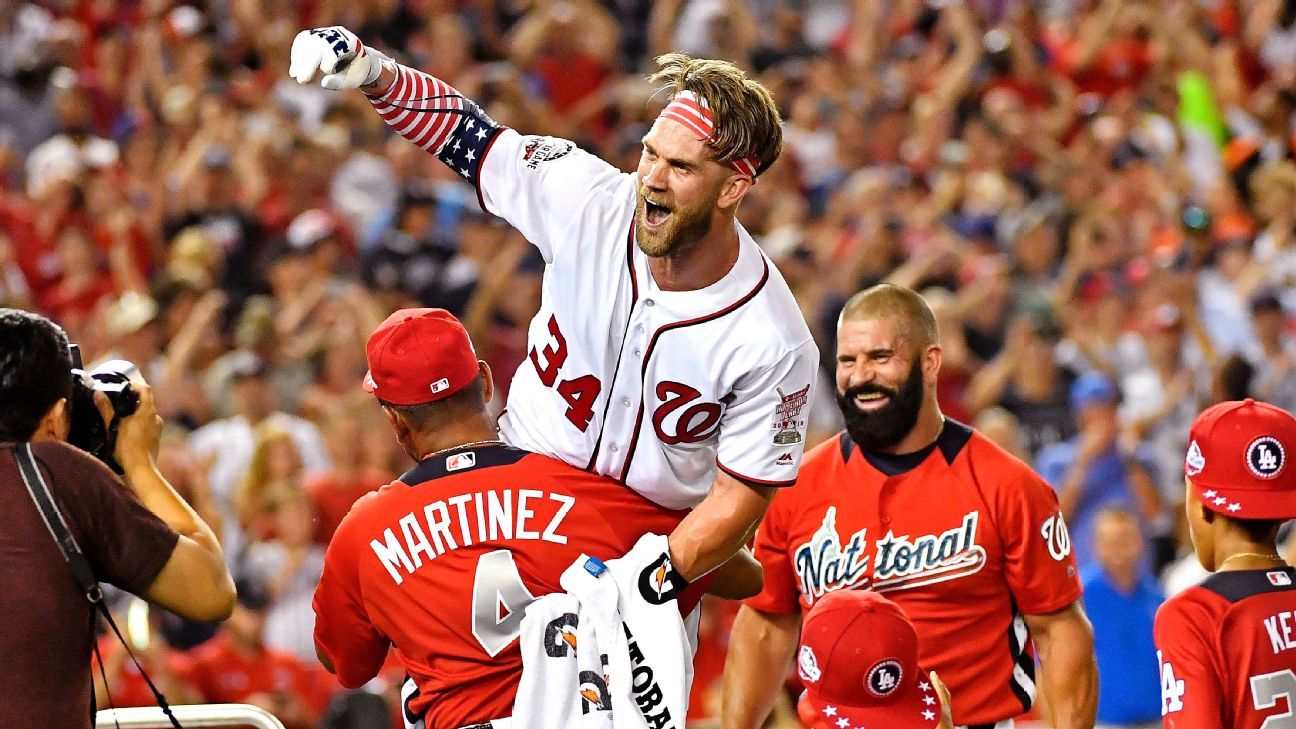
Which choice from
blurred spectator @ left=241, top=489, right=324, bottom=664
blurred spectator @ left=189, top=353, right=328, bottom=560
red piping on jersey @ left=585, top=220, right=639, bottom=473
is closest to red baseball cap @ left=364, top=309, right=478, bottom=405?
red piping on jersey @ left=585, top=220, right=639, bottom=473

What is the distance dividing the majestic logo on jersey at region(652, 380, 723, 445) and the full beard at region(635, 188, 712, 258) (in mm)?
329

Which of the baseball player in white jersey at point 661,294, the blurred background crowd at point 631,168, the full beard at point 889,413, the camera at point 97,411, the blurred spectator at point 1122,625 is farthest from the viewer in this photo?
the blurred background crowd at point 631,168

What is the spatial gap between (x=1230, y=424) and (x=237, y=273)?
6678 mm

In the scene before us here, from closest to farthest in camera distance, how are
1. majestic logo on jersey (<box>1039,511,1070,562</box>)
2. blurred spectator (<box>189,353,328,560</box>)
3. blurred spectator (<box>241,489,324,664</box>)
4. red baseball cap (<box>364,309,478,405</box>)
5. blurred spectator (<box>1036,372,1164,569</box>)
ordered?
1. red baseball cap (<box>364,309,478,405</box>)
2. majestic logo on jersey (<box>1039,511,1070,562</box>)
3. blurred spectator (<box>241,489,324,664</box>)
4. blurred spectator (<box>189,353,328,560</box>)
5. blurred spectator (<box>1036,372,1164,569</box>)

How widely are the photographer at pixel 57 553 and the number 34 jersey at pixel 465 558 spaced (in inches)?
16.2

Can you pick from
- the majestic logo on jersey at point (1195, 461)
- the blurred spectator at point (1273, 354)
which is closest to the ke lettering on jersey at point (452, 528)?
the majestic logo on jersey at point (1195, 461)

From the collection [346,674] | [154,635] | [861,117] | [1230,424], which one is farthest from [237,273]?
[1230,424]

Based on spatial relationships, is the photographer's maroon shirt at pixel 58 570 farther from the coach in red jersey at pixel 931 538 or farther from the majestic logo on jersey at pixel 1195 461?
the majestic logo on jersey at pixel 1195 461

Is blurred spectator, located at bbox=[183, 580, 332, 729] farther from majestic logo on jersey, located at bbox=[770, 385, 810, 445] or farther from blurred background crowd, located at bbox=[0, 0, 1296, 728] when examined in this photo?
majestic logo on jersey, located at bbox=[770, 385, 810, 445]

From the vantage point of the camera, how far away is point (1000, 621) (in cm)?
480

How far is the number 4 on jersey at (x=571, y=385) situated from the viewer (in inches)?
170

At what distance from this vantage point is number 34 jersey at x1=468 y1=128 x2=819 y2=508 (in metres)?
4.12

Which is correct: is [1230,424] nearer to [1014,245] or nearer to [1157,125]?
[1014,245]

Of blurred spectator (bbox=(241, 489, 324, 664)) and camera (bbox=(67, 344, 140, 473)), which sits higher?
camera (bbox=(67, 344, 140, 473))
